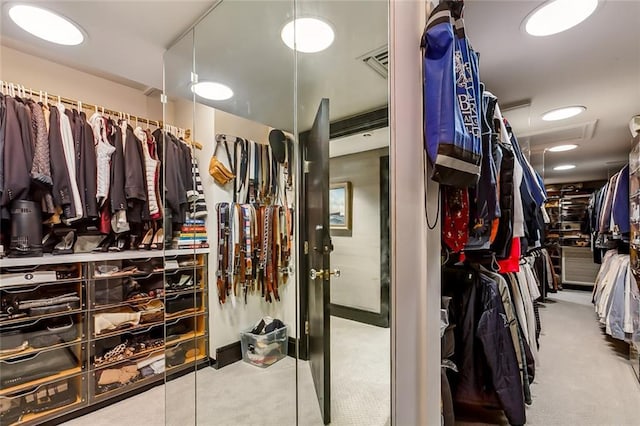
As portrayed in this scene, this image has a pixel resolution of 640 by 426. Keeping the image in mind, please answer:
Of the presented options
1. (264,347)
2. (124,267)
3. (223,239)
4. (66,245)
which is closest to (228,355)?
(264,347)

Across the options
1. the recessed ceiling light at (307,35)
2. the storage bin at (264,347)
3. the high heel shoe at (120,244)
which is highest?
the recessed ceiling light at (307,35)

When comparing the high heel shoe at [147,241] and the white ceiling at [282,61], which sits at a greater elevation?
the white ceiling at [282,61]

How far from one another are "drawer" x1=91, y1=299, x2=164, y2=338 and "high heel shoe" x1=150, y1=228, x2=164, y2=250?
1.40 feet

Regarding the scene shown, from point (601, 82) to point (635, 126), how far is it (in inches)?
30.0

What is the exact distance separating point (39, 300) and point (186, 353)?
1.01 metres

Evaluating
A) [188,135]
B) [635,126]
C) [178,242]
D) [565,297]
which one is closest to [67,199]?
[178,242]

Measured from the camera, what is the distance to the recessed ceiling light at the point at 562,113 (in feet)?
8.44

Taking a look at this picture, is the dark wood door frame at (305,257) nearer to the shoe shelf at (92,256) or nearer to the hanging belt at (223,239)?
the hanging belt at (223,239)

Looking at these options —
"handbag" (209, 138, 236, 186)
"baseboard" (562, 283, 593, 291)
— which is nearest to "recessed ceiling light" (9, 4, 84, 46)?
"handbag" (209, 138, 236, 186)

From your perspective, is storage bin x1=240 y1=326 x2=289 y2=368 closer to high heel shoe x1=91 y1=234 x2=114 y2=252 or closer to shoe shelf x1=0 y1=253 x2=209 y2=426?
shoe shelf x1=0 y1=253 x2=209 y2=426

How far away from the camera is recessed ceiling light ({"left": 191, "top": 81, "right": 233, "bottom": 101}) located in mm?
2142

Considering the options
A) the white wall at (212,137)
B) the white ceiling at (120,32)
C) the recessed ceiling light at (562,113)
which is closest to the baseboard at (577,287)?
the recessed ceiling light at (562,113)

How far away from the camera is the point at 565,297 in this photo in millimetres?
5012

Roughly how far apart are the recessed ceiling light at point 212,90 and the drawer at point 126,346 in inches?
73.4
